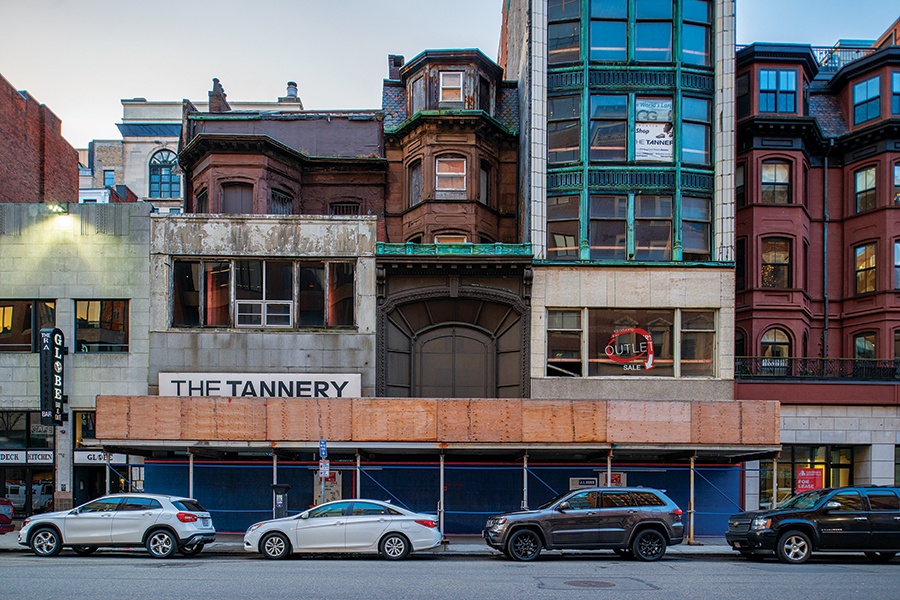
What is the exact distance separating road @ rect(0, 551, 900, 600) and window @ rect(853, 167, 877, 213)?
14081 mm

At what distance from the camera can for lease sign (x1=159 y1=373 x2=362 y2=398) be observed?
2375 cm

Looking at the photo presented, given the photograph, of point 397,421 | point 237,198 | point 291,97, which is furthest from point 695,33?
point 291,97

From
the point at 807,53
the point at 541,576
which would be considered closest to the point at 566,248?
the point at 807,53

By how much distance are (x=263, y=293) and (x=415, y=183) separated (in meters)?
6.63

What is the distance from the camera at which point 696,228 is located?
984 inches

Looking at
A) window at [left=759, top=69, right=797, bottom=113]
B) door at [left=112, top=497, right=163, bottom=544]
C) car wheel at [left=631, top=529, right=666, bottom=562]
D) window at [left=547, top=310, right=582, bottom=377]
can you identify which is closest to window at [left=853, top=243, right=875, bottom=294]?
A: window at [left=759, top=69, right=797, bottom=113]

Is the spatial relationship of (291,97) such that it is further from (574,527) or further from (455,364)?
(574,527)

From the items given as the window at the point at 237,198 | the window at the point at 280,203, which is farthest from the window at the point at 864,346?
the window at the point at 237,198

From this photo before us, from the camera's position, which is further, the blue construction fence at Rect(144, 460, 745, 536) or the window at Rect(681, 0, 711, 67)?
the window at Rect(681, 0, 711, 67)

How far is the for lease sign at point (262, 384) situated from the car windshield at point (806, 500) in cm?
1237

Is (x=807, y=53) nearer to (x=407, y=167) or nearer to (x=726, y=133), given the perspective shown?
(x=726, y=133)

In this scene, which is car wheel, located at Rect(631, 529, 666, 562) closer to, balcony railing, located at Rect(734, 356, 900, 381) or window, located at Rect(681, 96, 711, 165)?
balcony railing, located at Rect(734, 356, 900, 381)

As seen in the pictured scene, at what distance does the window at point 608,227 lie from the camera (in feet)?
80.9

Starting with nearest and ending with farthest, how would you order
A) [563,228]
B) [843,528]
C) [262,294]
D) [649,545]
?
[843,528], [649,545], [262,294], [563,228]
